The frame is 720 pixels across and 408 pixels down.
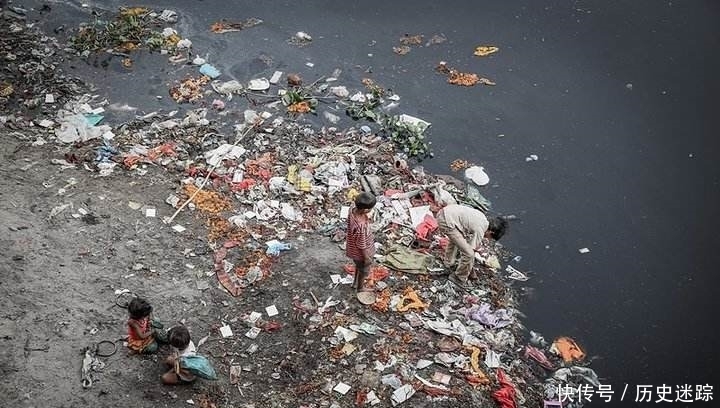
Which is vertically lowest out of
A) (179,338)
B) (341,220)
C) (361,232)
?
(341,220)

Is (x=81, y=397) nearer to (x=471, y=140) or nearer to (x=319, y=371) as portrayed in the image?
(x=319, y=371)

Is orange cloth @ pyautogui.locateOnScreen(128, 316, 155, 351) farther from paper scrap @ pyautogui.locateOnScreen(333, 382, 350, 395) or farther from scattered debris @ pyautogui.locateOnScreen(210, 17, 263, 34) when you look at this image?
scattered debris @ pyautogui.locateOnScreen(210, 17, 263, 34)

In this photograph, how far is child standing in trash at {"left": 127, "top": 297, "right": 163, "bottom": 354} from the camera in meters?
4.85

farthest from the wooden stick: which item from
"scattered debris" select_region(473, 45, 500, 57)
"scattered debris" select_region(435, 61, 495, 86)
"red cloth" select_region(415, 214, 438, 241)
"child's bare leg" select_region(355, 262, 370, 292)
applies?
"scattered debris" select_region(473, 45, 500, 57)

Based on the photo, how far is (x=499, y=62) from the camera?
8.79m

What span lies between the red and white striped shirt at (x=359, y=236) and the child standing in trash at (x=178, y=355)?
1.53 metres

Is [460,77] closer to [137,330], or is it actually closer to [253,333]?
[253,333]

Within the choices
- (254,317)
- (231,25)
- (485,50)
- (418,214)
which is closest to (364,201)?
(254,317)

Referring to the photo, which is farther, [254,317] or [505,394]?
[254,317]

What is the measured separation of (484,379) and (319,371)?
1.35 meters

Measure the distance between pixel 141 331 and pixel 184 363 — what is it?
472mm

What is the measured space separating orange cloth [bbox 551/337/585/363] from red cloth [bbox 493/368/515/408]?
0.77 m

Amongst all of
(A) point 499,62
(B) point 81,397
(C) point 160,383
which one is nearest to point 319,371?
(C) point 160,383

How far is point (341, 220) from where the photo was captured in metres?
6.61
